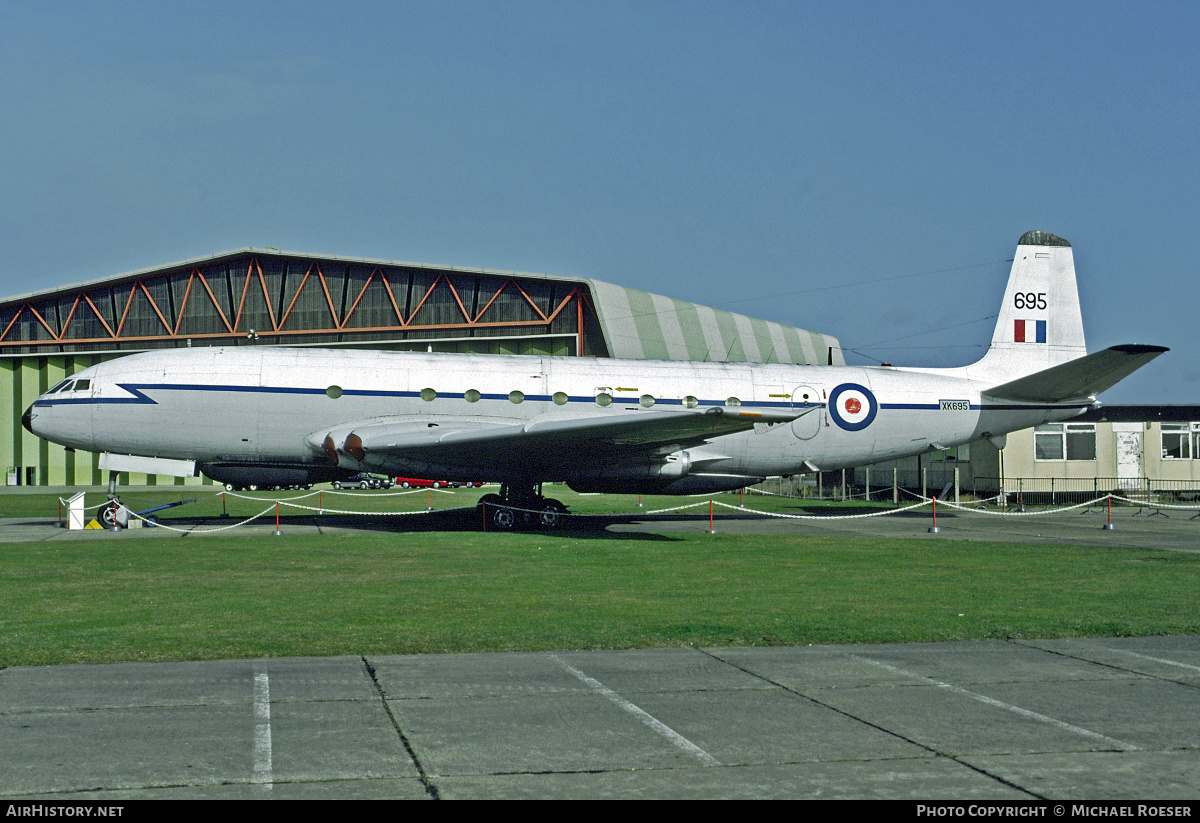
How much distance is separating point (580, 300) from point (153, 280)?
2573 cm

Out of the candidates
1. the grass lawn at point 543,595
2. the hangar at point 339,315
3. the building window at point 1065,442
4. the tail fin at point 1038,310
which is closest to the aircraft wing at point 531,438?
the grass lawn at point 543,595

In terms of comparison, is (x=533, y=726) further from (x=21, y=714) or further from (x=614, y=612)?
(x=614, y=612)

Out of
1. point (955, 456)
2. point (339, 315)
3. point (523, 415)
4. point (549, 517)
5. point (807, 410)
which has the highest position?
point (339, 315)

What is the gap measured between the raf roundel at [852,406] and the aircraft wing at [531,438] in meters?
4.31

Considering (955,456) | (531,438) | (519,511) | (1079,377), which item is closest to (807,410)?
(1079,377)

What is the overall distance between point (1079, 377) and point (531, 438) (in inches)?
598

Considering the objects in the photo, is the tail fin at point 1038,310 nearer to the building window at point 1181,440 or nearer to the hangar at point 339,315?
the building window at point 1181,440

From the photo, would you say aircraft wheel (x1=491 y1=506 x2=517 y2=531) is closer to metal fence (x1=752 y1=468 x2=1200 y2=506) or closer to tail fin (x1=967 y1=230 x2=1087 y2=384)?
tail fin (x1=967 y1=230 x2=1087 y2=384)

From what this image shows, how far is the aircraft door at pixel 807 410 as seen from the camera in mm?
27609

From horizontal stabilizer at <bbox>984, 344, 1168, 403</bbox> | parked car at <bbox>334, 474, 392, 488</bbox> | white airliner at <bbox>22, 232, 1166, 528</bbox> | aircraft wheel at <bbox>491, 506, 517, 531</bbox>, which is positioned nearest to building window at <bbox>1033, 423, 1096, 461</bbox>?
white airliner at <bbox>22, 232, 1166, 528</bbox>

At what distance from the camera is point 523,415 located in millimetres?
25734

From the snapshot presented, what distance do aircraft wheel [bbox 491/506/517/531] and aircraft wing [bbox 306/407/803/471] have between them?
4.16ft

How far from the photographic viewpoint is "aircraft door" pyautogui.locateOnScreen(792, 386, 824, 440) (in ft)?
90.6

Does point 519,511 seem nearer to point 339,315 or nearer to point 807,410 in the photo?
point 807,410
